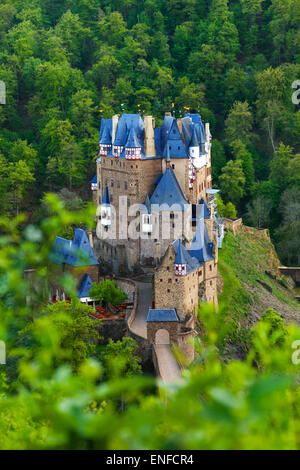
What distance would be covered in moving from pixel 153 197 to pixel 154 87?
115 feet

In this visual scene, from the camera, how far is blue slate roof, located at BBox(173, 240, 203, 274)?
43.0m

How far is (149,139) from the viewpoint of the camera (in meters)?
52.1

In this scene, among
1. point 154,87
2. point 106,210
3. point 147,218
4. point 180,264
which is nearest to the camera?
point 180,264

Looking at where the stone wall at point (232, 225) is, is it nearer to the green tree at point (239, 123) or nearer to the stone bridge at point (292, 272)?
the stone bridge at point (292, 272)

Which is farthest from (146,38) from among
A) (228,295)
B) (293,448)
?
→ (293,448)

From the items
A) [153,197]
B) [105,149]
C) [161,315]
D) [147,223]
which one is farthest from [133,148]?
[161,315]

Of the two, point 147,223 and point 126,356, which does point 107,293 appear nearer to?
point 147,223

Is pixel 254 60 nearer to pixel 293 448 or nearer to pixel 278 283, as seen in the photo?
pixel 278 283

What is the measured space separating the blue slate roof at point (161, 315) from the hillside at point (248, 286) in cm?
546

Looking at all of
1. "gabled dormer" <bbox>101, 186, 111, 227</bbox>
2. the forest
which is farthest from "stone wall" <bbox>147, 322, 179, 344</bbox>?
"gabled dormer" <bbox>101, 186, 111, 227</bbox>

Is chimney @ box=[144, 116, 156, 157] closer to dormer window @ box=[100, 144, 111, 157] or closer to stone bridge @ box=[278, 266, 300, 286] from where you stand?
dormer window @ box=[100, 144, 111, 157]

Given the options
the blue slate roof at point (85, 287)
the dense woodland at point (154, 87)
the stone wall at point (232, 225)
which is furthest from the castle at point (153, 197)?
the dense woodland at point (154, 87)

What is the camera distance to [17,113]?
8431cm

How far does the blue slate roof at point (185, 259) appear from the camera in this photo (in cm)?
4303
